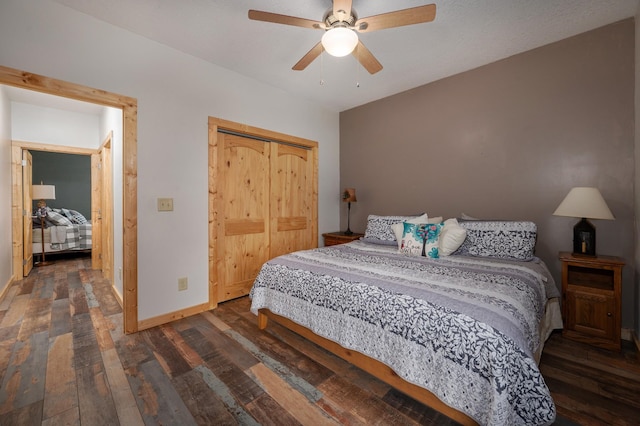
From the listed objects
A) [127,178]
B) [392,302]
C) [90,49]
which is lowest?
[392,302]

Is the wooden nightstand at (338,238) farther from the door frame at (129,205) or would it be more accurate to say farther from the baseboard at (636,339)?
the baseboard at (636,339)

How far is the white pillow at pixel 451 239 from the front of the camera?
2.38 m

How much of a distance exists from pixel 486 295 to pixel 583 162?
195cm

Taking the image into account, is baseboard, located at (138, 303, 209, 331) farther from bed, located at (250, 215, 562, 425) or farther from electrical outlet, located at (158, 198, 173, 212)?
electrical outlet, located at (158, 198, 173, 212)

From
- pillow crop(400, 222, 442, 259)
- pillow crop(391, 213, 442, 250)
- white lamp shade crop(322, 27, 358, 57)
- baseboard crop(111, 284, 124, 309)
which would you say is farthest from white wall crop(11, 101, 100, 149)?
pillow crop(400, 222, 442, 259)

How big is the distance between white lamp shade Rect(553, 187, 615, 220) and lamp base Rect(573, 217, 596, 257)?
22 centimetres

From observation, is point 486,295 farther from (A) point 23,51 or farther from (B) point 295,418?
(A) point 23,51

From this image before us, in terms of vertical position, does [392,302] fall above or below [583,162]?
below

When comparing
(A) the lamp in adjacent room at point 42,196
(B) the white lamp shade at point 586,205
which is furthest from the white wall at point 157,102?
(B) the white lamp shade at point 586,205

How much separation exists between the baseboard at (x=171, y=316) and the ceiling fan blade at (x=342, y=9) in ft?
9.26

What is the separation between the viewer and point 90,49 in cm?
210

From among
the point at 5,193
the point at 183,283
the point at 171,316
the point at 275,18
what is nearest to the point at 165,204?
the point at 183,283

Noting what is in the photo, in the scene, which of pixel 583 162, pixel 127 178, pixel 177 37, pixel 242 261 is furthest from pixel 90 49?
pixel 583 162

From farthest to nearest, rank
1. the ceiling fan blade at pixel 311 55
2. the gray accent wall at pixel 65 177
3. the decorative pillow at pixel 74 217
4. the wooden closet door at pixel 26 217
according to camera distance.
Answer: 1. the gray accent wall at pixel 65 177
2. the decorative pillow at pixel 74 217
3. the wooden closet door at pixel 26 217
4. the ceiling fan blade at pixel 311 55
